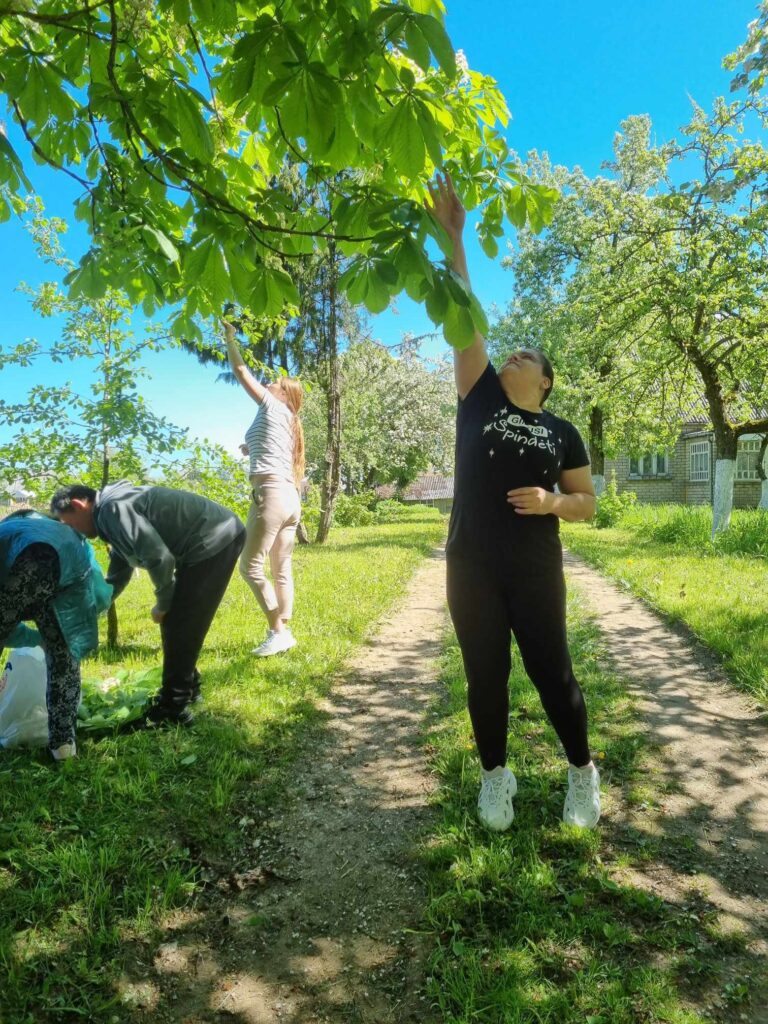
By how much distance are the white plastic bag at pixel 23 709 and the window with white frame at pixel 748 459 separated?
30.7m

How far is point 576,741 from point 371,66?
8.90 ft

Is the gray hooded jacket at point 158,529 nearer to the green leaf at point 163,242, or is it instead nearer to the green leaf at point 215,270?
the green leaf at point 163,242

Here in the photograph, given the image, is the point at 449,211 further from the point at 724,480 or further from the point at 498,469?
the point at 724,480

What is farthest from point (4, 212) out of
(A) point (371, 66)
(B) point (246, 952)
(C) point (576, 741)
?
(C) point (576, 741)

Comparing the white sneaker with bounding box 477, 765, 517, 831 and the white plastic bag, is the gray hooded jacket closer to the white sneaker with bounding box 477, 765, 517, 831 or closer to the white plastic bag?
the white plastic bag

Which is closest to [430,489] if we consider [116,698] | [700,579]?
[700,579]

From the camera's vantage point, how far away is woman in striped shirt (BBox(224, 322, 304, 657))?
484cm

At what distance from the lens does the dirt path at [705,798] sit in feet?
7.68

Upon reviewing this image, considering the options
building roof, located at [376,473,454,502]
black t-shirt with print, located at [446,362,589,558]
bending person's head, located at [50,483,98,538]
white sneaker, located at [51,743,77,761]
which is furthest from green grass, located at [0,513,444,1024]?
building roof, located at [376,473,454,502]

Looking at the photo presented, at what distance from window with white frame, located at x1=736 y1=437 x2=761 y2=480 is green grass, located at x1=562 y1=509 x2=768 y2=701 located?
1677 cm

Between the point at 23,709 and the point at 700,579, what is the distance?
25.4 ft

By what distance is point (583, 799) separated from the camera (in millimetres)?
2754

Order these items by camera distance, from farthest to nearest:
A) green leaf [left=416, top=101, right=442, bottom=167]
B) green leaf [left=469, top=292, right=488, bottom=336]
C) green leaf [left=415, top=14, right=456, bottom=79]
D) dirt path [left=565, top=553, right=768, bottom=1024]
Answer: dirt path [left=565, top=553, right=768, bottom=1024], green leaf [left=469, top=292, right=488, bottom=336], green leaf [left=416, top=101, right=442, bottom=167], green leaf [left=415, top=14, right=456, bottom=79]

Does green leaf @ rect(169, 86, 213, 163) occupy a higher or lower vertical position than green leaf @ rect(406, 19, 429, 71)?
higher
